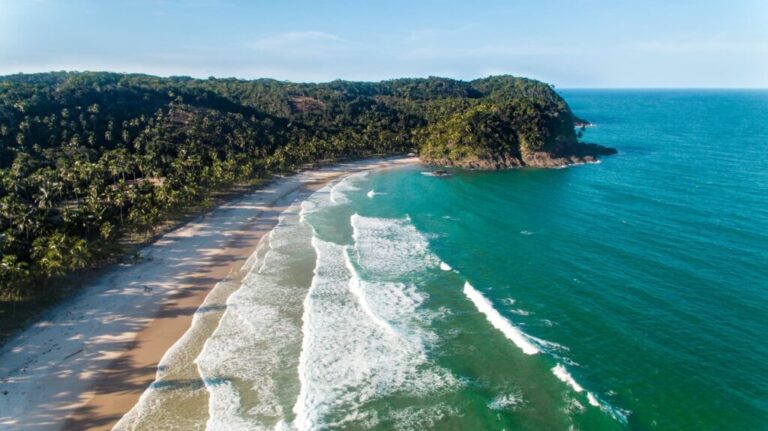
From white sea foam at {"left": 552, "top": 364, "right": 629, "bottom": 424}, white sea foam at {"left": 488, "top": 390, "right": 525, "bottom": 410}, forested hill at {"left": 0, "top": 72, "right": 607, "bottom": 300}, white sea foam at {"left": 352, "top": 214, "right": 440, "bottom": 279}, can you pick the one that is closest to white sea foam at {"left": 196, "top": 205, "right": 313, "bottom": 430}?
white sea foam at {"left": 352, "top": 214, "right": 440, "bottom": 279}

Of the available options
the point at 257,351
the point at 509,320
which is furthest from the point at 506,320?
the point at 257,351

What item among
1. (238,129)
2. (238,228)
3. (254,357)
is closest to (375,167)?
(238,129)

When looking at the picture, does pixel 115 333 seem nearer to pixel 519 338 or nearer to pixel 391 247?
pixel 391 247

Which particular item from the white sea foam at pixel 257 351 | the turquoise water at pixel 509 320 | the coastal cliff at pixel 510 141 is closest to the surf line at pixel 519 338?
the turquoise water at pixel 509 320

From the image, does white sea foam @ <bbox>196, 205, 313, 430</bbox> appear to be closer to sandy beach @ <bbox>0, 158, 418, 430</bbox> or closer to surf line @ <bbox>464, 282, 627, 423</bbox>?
sandy beach @ <bbox>0, 158, 418, 430</bbox>

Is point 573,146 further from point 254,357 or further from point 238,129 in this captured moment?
point 254,357
